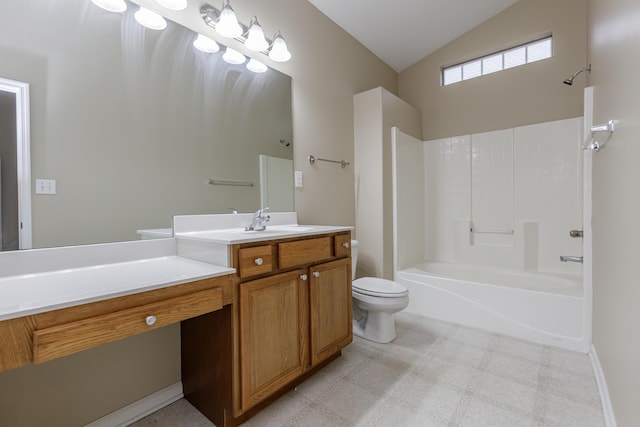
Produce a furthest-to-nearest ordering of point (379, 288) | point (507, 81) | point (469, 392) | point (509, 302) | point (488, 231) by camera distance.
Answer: point (488, 231)
point (507, 81)
point (509, 302)
point (379, 288)
point (469, 392)

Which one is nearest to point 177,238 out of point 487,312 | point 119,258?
point 119,258

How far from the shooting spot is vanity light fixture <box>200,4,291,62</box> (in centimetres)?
168

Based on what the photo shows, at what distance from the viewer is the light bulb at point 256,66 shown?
1.97 m

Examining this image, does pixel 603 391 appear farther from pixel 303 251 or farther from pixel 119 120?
pixel 119 120

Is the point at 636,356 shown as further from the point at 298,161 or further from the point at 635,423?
the point at 298,161

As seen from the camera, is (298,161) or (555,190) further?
(555,190)

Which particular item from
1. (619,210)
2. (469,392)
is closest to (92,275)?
(469,392)

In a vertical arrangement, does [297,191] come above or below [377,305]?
above

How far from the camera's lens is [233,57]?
1.86 meters

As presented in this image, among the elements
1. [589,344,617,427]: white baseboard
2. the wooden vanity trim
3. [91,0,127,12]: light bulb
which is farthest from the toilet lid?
[91,0,127,12]: light bulb

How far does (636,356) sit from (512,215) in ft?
7.12

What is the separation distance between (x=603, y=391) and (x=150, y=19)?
2909mm

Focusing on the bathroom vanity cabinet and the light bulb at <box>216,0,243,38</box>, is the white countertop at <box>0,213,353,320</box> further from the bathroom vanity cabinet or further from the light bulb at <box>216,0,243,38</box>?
the light bulb at <box>216,0,243,38</box>

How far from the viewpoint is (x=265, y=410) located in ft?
4.79
